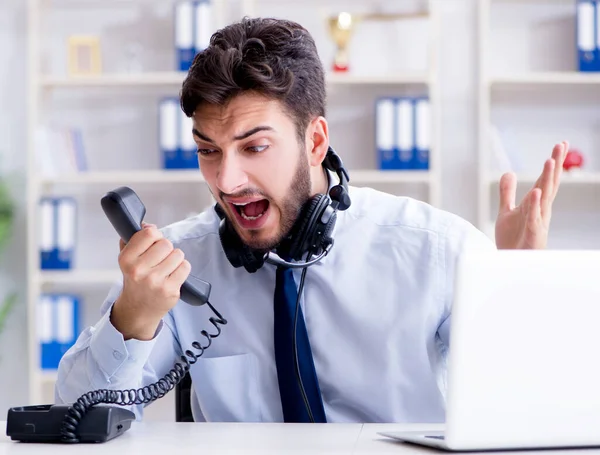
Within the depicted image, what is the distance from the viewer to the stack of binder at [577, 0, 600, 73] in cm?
348

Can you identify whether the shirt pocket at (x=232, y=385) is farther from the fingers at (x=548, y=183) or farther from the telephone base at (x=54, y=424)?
the fingers at (x=548, y=183)

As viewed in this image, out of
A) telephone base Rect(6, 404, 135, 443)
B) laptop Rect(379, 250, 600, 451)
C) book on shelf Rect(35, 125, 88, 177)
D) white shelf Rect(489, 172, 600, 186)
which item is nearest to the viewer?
laptop Rect(379, 250, 600, 451)

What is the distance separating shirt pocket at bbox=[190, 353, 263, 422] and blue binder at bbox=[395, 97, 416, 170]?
205cm

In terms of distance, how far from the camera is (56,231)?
11.8 ft

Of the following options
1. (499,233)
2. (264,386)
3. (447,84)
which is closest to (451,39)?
(447,84)

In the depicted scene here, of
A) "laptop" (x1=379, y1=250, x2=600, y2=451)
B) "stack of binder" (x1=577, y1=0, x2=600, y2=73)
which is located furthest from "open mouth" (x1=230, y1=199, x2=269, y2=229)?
"stack of binder" (x1=577, y1=0, x2=600, y2=73)

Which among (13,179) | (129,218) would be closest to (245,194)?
(129,218)

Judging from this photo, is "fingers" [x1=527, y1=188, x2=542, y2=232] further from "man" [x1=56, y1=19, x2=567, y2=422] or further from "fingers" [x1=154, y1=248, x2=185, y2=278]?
"fingers" [x1=154, y1=248, x2=185, y2=278]

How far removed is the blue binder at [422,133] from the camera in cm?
346

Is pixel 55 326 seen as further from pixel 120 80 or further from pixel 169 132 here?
pixel 120 80

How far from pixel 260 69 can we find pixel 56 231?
88.2 inches

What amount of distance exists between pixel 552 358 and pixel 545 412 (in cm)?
6

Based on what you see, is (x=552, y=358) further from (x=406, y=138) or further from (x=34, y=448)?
(x=406, y=138)

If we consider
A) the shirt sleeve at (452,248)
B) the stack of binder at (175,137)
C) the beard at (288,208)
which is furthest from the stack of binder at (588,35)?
the beard at (288,208)
